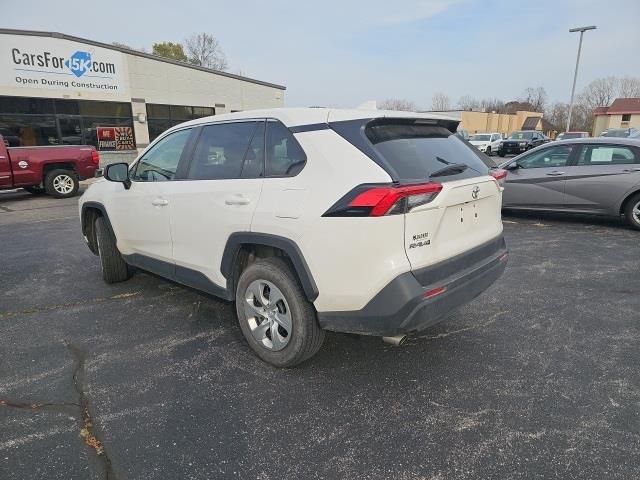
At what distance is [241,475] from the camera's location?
212 centimetres

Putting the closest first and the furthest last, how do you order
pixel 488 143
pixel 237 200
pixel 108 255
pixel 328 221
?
pixel 328 221 → pixel 237 200 → pixel 108 255 → pixel 488 143

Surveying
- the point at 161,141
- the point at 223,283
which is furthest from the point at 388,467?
the point at 161,141

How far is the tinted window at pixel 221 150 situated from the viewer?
3.18 metres

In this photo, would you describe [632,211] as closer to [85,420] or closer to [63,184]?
[85,420]

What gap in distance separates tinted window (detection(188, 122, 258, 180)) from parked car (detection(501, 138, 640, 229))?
21.2ft

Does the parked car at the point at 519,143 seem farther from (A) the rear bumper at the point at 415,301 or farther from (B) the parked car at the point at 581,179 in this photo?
(A) the rear bumper at the point at 415,301

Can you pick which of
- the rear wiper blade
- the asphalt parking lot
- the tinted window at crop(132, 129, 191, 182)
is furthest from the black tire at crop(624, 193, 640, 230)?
the tinted window at crop(132, 129, 191, 182)

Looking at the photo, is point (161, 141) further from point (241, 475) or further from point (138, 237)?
point (241, 475)

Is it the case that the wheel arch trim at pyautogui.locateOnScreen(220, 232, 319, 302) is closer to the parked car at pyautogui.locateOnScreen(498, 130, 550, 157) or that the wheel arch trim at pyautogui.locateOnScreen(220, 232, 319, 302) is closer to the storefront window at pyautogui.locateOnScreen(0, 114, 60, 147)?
the storefront window at pyautogui.locateOnScreen(0, 114, 60, 147)

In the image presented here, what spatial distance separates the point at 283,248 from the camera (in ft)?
8.95

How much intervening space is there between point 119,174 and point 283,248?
2289mm

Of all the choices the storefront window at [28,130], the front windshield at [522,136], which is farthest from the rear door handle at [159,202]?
the front windshield at [522,136]

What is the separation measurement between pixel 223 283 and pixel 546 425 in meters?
2.33

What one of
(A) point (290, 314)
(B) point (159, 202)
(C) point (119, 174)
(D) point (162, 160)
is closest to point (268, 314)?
(A) point (290, 314)
